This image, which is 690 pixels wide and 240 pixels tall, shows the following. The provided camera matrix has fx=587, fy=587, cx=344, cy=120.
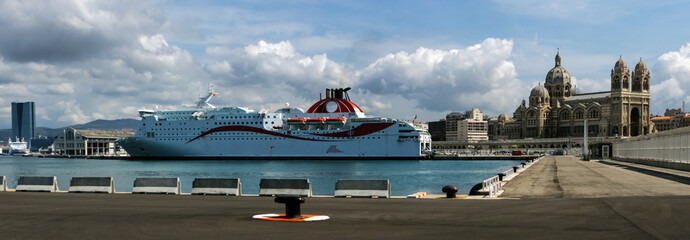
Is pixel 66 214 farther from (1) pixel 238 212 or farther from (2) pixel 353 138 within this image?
(2) pixel 353 138

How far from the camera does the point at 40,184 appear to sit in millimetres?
22594

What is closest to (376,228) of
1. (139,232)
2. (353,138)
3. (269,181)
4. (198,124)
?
(139,232)

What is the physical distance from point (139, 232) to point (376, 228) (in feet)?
13.9

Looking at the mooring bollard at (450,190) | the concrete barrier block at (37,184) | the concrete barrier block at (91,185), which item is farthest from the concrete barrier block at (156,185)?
the mooring bollard at (450,190)

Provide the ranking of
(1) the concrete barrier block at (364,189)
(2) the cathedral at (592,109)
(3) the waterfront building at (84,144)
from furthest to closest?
(3) the waterfront building at (84,144)
(2) the cathedral at (592,109)
(1) the concrete barrier block at (364,189)

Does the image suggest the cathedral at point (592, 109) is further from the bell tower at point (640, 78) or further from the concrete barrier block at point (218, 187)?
the concrete barrier block at point (218, 187)

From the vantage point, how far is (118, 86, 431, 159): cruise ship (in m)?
96.3

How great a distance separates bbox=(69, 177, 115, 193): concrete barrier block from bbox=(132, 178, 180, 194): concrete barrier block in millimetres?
1156

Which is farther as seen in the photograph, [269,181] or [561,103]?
[561,103]

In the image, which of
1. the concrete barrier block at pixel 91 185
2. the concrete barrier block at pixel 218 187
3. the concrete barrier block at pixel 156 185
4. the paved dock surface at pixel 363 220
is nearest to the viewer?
the paved dock surface at pixel 363 220

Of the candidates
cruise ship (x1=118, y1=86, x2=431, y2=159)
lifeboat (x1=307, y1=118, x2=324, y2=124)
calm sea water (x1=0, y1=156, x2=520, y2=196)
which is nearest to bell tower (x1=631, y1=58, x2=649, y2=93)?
cruise ship (x1=118, y1=86, x2=431, y2=159)

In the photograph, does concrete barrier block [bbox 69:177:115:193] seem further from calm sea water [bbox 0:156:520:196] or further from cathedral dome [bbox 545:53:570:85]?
cathedral dome [bbox 545:53:570:85]

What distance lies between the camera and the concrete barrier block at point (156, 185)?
20578 mm

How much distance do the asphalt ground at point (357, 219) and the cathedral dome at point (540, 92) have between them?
137 metres
